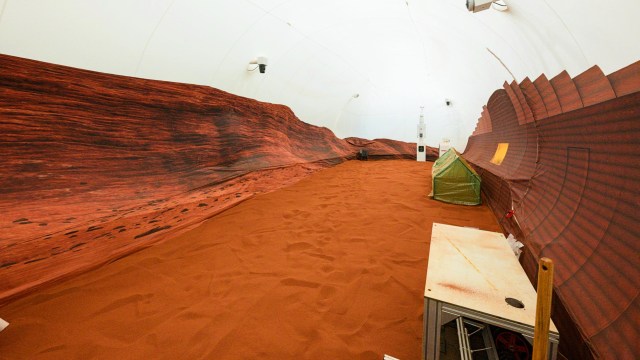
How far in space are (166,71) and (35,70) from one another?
1651 mm

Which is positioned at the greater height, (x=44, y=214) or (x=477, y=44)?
(x=477, y=44)

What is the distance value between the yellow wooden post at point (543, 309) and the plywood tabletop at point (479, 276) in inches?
12.6

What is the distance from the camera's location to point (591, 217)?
165 centimetres

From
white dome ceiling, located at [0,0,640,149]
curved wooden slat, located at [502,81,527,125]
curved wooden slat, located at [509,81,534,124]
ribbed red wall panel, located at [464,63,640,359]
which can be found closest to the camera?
ribbed red wall panel, located at [464,63,640,359]

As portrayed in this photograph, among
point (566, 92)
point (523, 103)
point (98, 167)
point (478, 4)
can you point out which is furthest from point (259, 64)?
point (566, 92)

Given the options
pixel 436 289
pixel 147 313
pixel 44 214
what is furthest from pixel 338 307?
pixel 44 214

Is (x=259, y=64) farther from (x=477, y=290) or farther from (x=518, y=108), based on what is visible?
(x=477, y=290)

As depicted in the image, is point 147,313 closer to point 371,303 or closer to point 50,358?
point 50,358

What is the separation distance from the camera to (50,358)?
1.48m

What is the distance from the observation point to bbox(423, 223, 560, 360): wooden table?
101 cm

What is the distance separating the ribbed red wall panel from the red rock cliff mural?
12.3 feet

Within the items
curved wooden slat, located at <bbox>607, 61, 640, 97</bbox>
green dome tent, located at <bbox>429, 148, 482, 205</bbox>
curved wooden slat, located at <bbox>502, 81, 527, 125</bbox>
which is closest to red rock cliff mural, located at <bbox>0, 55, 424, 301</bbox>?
green dome tent, located at <bbox>429, 148, 482, 205</bbox>

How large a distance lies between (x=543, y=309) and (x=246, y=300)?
1.88 meters

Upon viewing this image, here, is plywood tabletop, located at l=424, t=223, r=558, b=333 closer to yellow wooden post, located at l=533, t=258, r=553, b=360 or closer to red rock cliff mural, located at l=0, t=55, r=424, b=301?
yellow wooden post, located at l=533, t=258, r=553, b=360
